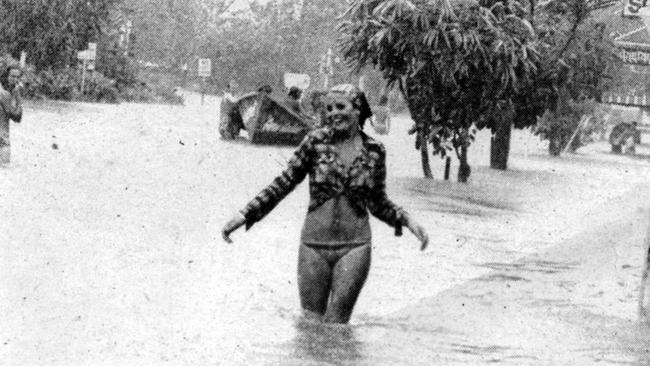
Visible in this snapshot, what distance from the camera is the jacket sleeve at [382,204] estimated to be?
29.4 ft

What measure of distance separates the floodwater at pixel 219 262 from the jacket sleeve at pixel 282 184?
814 mm

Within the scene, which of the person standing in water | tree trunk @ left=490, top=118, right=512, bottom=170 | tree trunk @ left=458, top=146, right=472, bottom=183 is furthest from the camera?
tree trunk @ left=490, top=118, right=512, bottom=170

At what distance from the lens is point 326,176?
8836 mm

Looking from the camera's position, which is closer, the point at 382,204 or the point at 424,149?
the point at 382,204

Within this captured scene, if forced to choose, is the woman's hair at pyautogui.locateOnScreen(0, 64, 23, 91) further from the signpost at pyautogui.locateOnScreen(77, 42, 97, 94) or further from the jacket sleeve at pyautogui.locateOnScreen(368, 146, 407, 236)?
the signpost at pyautogui.locateOnScreen(77, 42, 97, 94)

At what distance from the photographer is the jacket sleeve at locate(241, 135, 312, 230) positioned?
8.81m

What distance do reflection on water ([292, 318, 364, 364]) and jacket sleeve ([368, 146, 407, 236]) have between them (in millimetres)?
733

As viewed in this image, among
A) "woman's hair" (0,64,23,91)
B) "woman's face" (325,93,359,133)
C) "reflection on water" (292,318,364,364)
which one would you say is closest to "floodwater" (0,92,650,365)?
"reflection on water" (292,318,364,364)

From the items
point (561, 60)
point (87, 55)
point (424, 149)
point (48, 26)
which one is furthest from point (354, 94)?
point (87, 55)

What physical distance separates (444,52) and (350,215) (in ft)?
51.3

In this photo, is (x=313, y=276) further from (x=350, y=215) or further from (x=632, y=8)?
(x=632, y=8)

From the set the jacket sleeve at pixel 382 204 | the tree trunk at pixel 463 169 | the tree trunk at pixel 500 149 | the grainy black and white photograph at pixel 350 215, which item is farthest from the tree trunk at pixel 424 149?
the jacket sleeve at pixel 382 204

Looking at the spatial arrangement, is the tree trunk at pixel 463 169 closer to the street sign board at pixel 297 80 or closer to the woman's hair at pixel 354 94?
the woman's hair at pixel 354 94

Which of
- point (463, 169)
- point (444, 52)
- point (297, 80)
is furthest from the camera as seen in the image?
point (297, 80)
